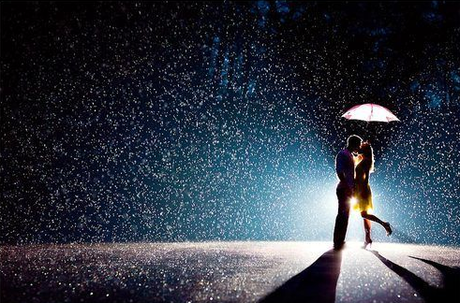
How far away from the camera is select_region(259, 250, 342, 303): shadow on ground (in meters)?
3.52

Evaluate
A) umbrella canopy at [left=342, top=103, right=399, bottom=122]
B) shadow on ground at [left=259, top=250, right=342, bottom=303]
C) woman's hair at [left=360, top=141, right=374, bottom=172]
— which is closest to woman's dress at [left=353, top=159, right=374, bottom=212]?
woman's hair at [left=360, top=141, right=374, bottom=172]

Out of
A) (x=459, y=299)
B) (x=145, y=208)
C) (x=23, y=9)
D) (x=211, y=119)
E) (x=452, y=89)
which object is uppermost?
(x=23, y=9)

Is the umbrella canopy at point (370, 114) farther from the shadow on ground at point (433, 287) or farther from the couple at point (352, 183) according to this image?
the shadow on ground at point (433, 287)

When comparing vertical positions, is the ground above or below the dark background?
below

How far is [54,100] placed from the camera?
14.4 meters

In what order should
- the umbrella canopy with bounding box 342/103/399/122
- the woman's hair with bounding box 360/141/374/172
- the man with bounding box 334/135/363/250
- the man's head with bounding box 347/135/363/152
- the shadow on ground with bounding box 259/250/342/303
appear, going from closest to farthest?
the shadow on ground with bounding box 259/250/342/303
the man with bounding box 334/135/363/250
the man's head with bounding box 347/135/363/152
the woman's hair with bounding box 360/141/374/172
the umbrella canopy with bounding box 342/103/399/122

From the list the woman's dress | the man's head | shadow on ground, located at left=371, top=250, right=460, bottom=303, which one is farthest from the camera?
the woman's dress

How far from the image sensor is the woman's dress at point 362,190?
7844 mm

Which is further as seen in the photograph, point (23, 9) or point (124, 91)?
point (124, 91)

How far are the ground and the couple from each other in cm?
59

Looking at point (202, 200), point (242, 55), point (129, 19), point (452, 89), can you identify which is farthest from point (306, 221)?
point (129, 19)

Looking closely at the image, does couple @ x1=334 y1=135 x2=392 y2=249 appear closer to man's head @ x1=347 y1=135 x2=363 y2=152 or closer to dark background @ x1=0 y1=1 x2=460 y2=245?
man's head @ x1=347 y1=135 x2=363 y2=152

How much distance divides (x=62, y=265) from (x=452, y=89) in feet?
64.0

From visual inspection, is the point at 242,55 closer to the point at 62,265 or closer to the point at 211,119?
the point at 211,119
